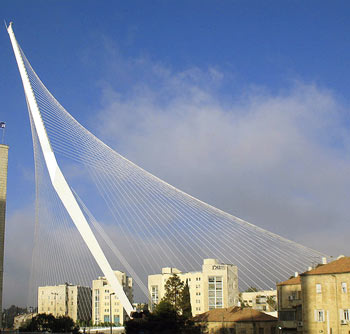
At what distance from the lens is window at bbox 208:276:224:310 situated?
4488 inches

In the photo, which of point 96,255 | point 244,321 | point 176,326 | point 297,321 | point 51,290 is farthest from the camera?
point 51,290

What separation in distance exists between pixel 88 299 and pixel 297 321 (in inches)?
4533

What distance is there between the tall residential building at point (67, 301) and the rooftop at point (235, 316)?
77247 mm

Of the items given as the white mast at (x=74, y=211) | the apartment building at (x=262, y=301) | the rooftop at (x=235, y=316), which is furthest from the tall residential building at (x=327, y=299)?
the apartment building at (x=262, y=301)

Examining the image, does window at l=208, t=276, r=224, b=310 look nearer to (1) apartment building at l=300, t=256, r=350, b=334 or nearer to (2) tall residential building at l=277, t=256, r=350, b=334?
(2) tall residential building at l=277, t=256, r=350, b=334

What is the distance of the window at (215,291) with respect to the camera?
114000 mm

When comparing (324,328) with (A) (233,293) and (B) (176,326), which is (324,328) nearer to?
(B) (176,326)

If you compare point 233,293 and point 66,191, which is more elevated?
point 66,191

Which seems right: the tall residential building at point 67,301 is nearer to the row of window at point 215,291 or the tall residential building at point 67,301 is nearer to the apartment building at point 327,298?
the row of window at point 215,291

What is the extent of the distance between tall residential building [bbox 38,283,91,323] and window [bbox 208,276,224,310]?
111 feet

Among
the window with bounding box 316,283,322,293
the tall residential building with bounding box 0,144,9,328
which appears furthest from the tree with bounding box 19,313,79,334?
the window with bounding box 316,283,322,293

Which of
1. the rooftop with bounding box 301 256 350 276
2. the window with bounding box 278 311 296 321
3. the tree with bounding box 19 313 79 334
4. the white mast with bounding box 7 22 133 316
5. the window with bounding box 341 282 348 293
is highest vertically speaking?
the white mast with bounding box 7 22 133 316

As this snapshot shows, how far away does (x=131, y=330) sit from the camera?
36.6 metres

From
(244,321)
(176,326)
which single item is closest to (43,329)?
(244,321)
